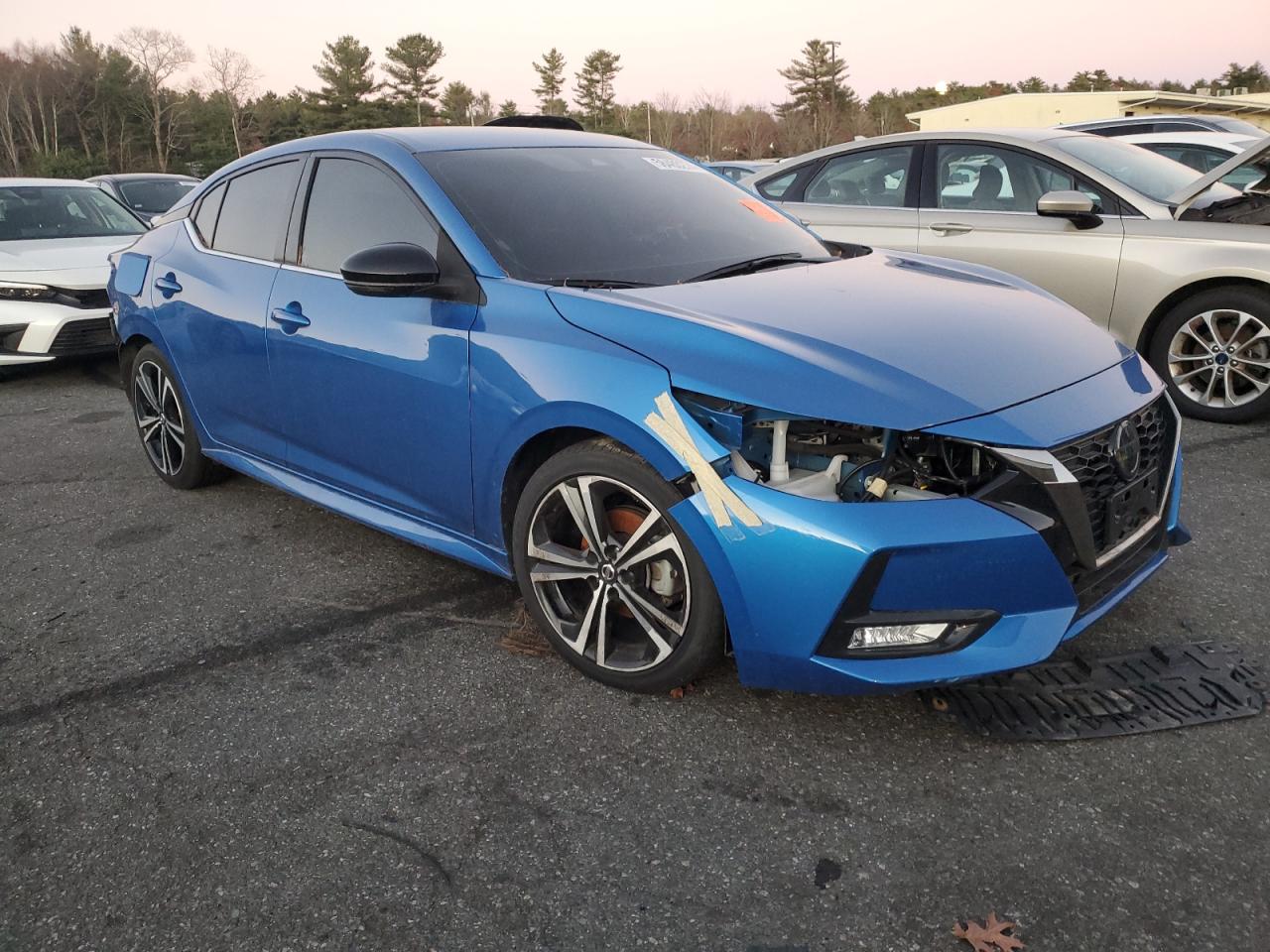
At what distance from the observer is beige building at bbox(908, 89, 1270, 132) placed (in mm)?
46656

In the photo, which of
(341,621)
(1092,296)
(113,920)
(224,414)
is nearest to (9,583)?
(224,414)

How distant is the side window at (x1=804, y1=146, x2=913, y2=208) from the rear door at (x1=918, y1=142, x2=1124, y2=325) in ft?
0.61

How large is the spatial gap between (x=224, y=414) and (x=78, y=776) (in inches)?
77.5

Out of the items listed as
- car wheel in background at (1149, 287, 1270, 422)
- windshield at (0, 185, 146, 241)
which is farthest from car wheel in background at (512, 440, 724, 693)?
windshield at (0, 185, 146, 241)

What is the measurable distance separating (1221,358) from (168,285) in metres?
5.32

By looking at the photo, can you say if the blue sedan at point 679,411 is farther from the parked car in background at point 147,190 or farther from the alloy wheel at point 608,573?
the parked car in background at point 147,190

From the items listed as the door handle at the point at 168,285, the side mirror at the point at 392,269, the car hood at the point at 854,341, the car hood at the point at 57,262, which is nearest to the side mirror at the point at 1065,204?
the car hood at the point at 854,341

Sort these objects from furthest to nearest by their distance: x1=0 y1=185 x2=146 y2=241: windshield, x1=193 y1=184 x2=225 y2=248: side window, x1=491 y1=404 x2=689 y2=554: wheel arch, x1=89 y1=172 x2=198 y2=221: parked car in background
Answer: x1=89 y1=172 x2=198 y2=221: parked car in background, x1=0 y1=185 x2=146 y2=241: windshield, x1=193 y1=184 x2=225 y2=248: side window, x1=491 y1=404 x2=689 y2=554: wheel arch

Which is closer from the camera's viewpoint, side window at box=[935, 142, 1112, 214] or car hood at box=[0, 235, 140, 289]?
side window at box=[935, 142, 1112, 214]

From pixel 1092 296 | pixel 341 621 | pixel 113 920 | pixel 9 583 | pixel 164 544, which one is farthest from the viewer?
pixel 1092 296

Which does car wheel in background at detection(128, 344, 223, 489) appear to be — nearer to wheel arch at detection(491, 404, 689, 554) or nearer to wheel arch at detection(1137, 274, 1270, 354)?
wheel arch at detection(491, 404, 689, 554)

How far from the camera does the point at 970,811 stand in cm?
240

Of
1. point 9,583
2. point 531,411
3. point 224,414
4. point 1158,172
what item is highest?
point 1158,172

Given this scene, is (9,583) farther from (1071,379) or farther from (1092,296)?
(1092,296)
